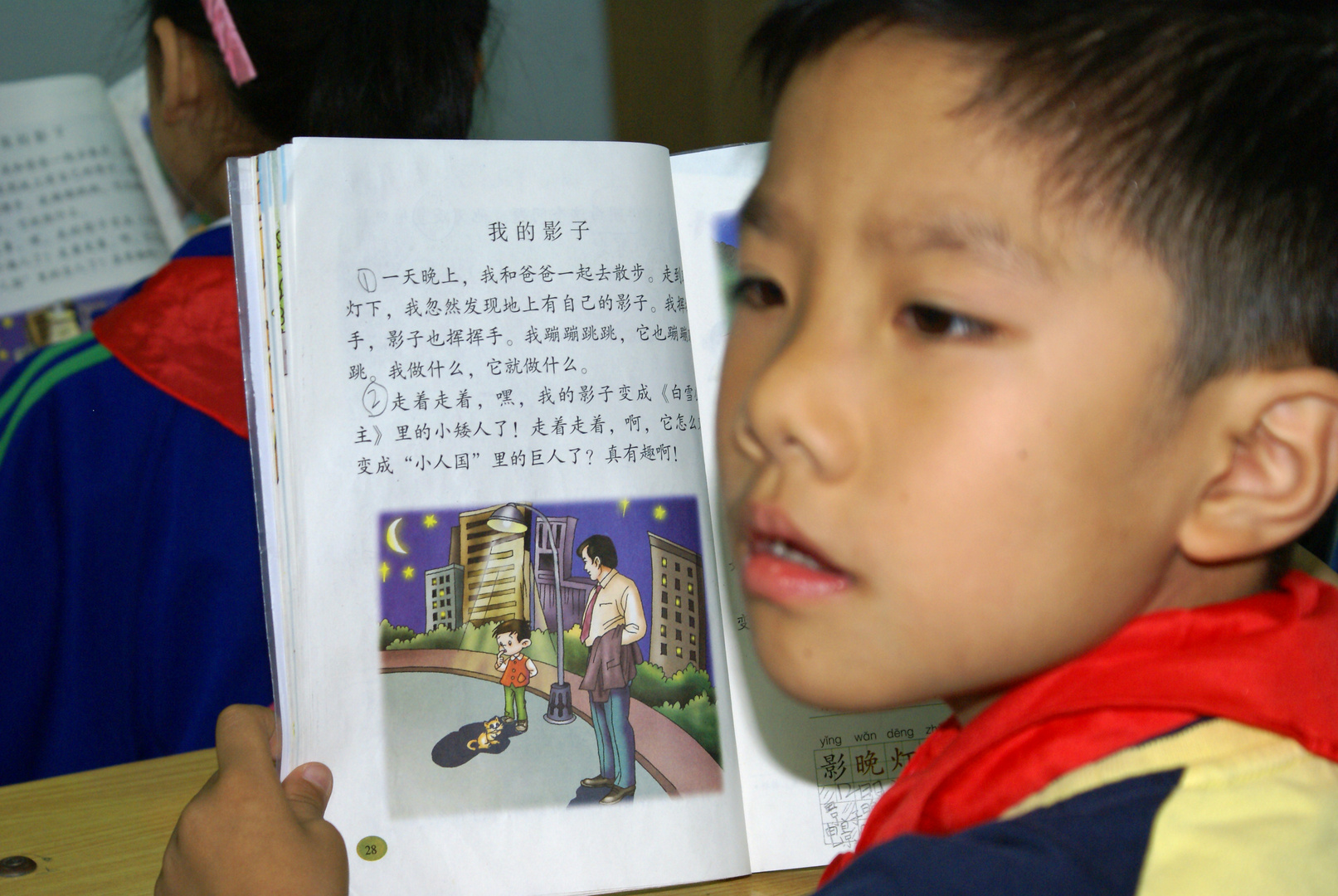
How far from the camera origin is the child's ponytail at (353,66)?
2.83ft

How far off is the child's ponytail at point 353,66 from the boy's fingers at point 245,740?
1.49 feet

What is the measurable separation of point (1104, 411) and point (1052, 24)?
5.8 inches

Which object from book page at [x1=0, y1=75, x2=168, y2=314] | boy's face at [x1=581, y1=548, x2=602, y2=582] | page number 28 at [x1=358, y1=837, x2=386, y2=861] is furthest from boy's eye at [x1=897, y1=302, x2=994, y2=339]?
book page at [x1=0, y1=75, x2=168, y2=314]

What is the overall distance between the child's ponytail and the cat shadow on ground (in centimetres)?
49

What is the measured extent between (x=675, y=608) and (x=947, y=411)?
0.76 feet

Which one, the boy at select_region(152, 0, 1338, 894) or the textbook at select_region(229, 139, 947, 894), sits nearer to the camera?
the boy at select_region(152, 0, 1338, 894)

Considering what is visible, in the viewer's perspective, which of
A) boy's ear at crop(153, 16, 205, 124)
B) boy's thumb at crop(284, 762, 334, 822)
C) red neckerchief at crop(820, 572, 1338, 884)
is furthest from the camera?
boy's ear at crop(153, 16, 205, 124)

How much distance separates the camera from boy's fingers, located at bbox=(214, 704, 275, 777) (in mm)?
554

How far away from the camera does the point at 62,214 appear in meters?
1.23

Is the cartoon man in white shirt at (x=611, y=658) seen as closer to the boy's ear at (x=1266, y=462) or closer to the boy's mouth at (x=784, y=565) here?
the boy's mouth at (x=784, y=565)

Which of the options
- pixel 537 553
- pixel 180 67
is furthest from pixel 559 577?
pixel 180 67

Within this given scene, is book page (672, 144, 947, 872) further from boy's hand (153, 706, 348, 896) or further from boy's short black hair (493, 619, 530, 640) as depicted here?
boy's hand (153, 706, 348, 896)

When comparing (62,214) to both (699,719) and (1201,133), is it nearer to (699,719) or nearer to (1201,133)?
(699,719)

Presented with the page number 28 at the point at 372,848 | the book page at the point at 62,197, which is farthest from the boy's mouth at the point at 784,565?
the book page at the point at 62,197
